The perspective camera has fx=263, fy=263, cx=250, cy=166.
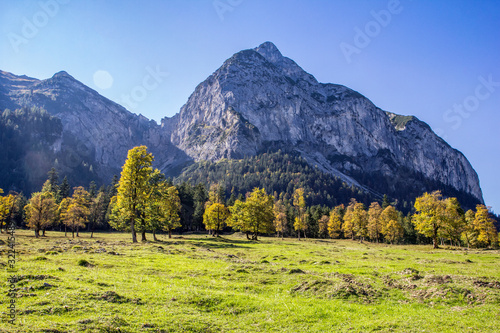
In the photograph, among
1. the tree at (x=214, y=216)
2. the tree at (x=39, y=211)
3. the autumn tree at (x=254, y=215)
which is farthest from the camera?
the tree at (x=214, y=216)

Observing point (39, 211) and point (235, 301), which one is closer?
point (235, 301)

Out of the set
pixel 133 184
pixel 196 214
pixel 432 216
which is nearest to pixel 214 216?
pixel 133 184

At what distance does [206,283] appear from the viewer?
65.5 ft

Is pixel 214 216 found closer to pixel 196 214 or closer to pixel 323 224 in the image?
pixel 196 214

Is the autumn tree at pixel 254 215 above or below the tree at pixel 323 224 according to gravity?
above

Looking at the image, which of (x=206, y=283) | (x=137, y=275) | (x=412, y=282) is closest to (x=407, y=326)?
(x=412, y=282)

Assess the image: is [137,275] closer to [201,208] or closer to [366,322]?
[366,322]

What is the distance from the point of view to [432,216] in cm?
6109

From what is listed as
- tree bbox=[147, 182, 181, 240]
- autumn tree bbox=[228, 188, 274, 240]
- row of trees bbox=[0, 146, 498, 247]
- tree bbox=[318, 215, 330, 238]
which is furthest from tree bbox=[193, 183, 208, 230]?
tree bbox=[318, 215, 330, 238]

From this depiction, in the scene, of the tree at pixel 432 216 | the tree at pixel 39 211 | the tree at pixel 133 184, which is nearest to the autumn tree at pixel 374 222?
the tree at pixel 432 216

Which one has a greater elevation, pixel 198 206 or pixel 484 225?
pixel 198 206

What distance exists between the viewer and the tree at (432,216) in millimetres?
60000

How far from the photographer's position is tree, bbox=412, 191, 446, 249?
197 feet

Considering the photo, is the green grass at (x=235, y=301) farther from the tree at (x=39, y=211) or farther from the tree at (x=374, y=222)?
the tree at (x=374, y=222)
